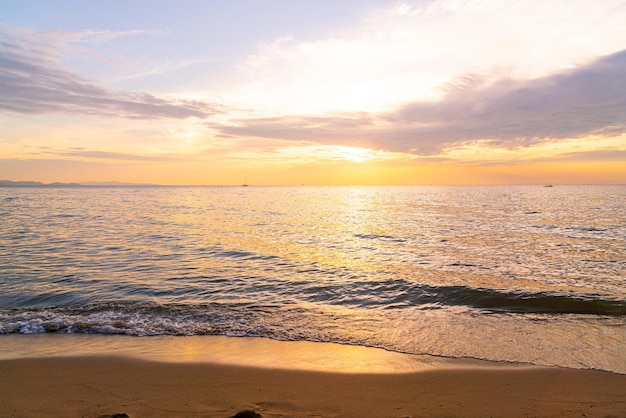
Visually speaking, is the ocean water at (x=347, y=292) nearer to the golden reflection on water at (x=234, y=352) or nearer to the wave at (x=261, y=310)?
the wave at (x=261, y=310)

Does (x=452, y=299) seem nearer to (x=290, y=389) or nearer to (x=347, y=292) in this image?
(x=347, y=292)

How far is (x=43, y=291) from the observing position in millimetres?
14430

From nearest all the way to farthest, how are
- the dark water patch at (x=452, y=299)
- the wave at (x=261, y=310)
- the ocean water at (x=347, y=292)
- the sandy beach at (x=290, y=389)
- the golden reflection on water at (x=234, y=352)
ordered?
the sandy beach at (x=290, y=389) < the golden reflection on water at (x=234, y=352) < the ocean water at (x=347, y=292) < the wave at (x=261, y=310) < the dark water patch at (x=452, y=299)

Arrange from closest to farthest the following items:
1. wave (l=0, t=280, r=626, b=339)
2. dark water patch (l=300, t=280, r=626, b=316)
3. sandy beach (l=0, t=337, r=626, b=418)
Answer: sandy beach (l=0, t=337, r=626, b=418) → wave (l=0, t=280, r=626, b=339) → dark water patch (l=300, t=280, r=626, b=316)

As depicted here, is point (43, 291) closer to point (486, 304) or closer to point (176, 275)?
point (176, 275)

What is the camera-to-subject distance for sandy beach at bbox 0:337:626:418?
20.0ft

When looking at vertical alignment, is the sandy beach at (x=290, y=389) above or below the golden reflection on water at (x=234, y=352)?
above

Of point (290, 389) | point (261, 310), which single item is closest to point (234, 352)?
point (290, 389)

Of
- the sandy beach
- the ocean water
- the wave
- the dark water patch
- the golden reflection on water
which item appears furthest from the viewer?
the dark water patch

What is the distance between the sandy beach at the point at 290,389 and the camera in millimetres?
6102

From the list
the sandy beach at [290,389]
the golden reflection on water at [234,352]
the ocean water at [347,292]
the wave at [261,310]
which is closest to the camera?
the sandy beach at [290,389]

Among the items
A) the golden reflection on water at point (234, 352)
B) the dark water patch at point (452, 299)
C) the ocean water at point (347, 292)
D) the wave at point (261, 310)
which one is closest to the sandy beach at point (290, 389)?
the golden reflection on water at point (234, 352)

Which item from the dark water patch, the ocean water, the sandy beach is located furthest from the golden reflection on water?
the dark water patch

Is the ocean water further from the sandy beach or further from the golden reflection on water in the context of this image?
the sandy beach
